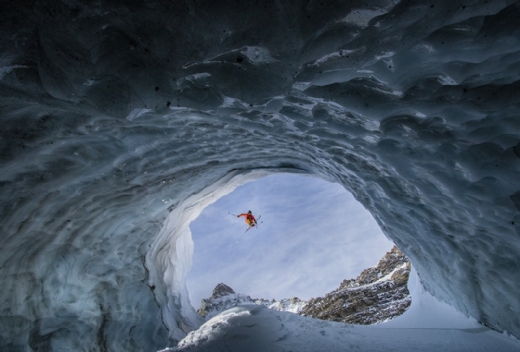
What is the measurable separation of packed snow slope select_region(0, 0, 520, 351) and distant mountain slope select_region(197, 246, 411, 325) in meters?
7.91

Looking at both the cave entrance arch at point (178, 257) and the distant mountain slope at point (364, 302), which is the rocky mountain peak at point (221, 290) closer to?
the distant mountain slope at point (364, 302)

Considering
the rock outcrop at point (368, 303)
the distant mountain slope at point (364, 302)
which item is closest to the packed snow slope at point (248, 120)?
the distant mountain slope at point (364, 302)

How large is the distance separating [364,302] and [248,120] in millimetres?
14090

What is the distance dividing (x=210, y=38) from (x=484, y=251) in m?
3.81

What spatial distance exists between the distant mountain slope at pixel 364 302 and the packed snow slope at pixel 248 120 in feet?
26.0

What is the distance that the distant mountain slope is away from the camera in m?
13.4

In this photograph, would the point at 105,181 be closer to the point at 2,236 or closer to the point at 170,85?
the point at 2,236

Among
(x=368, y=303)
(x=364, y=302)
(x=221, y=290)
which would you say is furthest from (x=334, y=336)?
(x=221, y=290)

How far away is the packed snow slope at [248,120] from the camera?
221cm

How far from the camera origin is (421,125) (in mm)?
2963

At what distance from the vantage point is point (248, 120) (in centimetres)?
388

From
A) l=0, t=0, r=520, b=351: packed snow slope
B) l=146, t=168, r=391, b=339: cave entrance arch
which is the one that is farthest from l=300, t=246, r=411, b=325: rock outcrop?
l=0, t=0, r=520, b=351: packed snow slope

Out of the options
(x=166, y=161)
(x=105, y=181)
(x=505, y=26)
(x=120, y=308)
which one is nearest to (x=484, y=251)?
(x=505, y=26)

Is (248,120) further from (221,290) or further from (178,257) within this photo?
(221,290)
